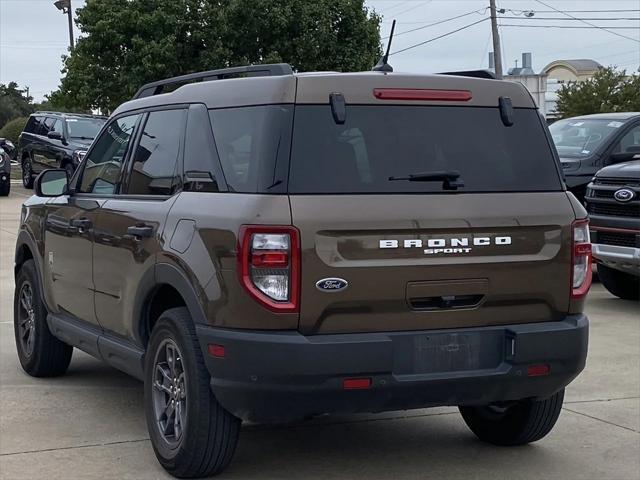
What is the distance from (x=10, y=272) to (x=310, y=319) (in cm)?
932

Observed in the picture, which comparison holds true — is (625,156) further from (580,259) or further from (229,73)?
(229,73)

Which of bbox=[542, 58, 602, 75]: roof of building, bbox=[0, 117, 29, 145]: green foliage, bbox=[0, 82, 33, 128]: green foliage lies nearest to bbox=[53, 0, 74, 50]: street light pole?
bbox=[0, 117, 29, 145]: green foliage

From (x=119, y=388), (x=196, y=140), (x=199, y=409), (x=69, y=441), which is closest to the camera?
(x=199, y=409)

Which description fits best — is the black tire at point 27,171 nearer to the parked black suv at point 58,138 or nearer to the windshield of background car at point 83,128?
the parked black suv at point 58,138

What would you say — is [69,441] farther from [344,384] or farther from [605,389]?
[605,389]

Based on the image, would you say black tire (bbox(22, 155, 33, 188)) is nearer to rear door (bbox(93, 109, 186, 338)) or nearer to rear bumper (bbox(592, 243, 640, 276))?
rear bumper (bbox(592, 243, 640, 276))

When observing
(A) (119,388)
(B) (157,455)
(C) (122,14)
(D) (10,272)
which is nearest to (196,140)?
(B) (157,455)

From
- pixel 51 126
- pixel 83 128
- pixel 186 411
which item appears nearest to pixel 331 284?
pixel 186 411

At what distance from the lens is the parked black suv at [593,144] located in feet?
39.3

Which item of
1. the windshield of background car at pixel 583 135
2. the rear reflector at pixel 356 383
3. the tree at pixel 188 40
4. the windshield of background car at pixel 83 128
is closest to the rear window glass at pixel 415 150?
the rear reflector at pixel 356 383

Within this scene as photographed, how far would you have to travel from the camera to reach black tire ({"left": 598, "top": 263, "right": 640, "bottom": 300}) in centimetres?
1081

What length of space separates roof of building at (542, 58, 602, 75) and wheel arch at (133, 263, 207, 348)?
278 feet

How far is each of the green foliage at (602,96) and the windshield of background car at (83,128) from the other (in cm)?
2819

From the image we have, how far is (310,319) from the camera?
442 centimetres
